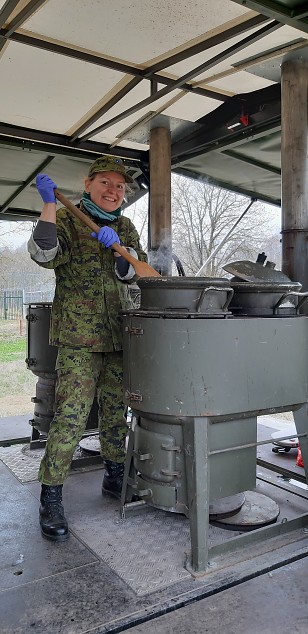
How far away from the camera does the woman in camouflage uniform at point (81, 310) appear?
2.35 m

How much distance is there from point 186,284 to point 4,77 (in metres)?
2.01

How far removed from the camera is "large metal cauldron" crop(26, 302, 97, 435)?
11.1 ft

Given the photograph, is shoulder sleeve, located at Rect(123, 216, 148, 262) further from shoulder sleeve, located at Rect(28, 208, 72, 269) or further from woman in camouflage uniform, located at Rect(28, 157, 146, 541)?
shoulder sleeve, located at Rect(28, 208, 72, 269)

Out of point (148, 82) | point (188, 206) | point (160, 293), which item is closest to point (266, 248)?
point (188, 206)

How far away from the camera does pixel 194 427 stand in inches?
78.5

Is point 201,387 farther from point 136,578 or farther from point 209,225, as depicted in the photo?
point 209,225

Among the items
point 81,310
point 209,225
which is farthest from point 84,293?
point 209,225

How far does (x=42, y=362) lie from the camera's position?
3.41 metres

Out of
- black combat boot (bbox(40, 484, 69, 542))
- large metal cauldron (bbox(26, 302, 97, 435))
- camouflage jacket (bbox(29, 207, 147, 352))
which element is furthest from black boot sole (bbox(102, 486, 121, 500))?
camouflage jacket (bbox(29, 207, 147, 352))

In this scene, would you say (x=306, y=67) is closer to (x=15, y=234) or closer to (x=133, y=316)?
(x=133, y=316)

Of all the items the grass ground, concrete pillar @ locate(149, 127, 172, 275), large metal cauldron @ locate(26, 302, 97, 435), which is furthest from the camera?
the grass ground

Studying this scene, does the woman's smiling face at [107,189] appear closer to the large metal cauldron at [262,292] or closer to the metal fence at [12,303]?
the large metal cauldron at [262,292]

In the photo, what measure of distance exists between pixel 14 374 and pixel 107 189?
22.3 feet

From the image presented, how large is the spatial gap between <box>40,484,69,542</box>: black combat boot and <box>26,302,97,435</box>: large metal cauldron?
103cm
